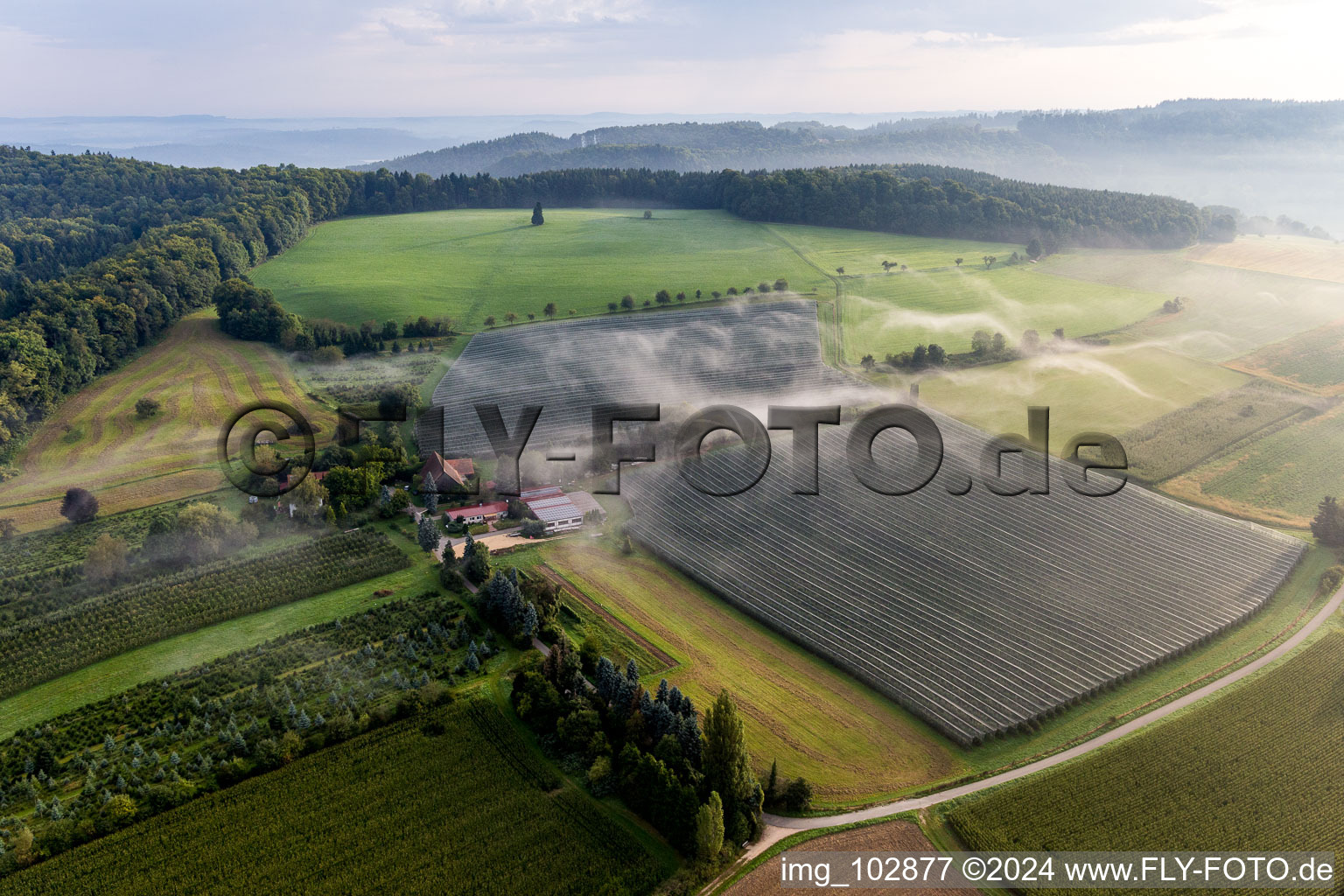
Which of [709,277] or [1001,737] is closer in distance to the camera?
[1001,737]

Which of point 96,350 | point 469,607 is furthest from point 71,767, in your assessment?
point 96,350

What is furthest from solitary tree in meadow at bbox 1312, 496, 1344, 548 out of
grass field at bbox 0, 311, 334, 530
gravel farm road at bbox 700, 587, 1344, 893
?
grass field at bbox 0, 311, 334, 530

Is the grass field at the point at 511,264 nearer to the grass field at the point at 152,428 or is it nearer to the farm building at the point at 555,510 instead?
the grass field at the point at 152,428

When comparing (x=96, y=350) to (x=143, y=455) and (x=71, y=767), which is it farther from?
(x=71, y=767)

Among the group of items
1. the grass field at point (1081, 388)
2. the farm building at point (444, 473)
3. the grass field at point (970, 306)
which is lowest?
the farm building at point (444, 473)

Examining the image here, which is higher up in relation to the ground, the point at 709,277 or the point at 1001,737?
the point at 709,277

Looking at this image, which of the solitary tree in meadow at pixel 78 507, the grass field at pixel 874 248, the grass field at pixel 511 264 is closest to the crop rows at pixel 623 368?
the grass field at pixel 511 264
